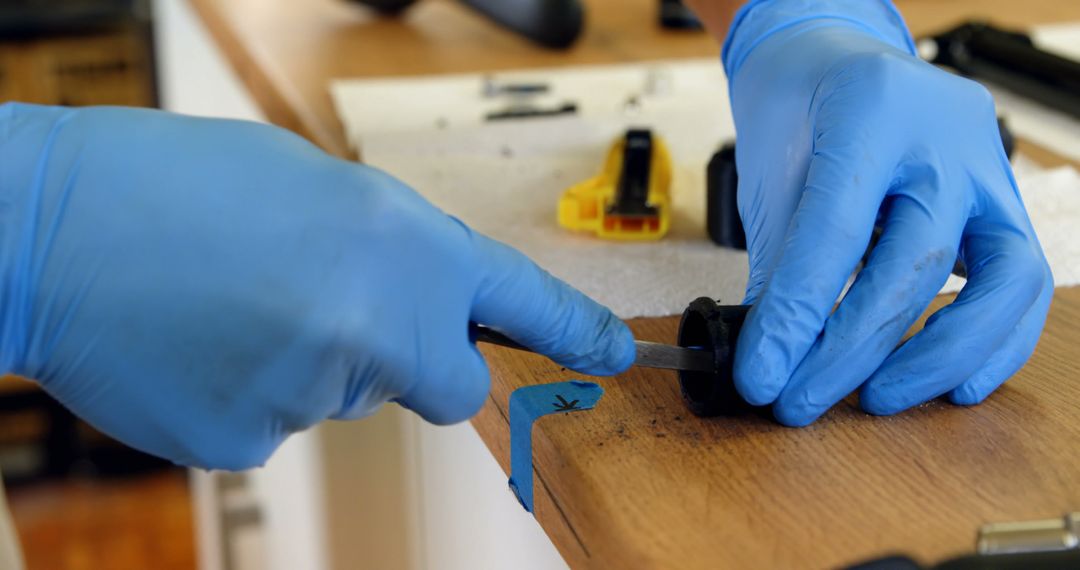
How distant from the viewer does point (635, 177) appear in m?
0.96

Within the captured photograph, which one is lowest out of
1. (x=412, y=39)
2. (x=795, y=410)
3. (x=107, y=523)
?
(x=107, y=523)

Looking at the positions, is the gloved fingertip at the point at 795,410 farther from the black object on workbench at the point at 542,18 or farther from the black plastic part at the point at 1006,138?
the black object on workbench at the point at 542,18

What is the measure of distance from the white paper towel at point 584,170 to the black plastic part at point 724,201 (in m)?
0.01

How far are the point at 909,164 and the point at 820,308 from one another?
0.11 metres

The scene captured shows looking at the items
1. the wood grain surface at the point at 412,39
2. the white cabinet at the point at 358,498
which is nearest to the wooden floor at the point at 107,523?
the white cabinet at the point at 358,498

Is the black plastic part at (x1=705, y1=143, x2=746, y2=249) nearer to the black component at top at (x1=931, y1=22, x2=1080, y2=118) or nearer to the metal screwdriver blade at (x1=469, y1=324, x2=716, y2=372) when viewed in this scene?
the metal screwdriver blade at (x1=469, y1=324, x2=716, y2=372)

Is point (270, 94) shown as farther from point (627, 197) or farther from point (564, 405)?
point (564, 405)

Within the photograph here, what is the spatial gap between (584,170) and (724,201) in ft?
0.73

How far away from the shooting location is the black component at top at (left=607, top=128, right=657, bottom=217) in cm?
91

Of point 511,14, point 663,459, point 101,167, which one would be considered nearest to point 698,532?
point 663,459

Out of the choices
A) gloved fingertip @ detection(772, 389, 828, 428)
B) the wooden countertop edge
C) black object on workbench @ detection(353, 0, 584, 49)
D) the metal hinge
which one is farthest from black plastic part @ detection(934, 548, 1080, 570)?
black object on workbench @ detection(353, 0, 584, 49)

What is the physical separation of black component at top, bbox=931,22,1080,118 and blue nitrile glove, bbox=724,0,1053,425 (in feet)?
1.83

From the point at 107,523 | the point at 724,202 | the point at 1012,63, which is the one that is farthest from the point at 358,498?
the point at 107,523

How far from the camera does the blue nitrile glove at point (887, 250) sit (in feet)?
2.07
